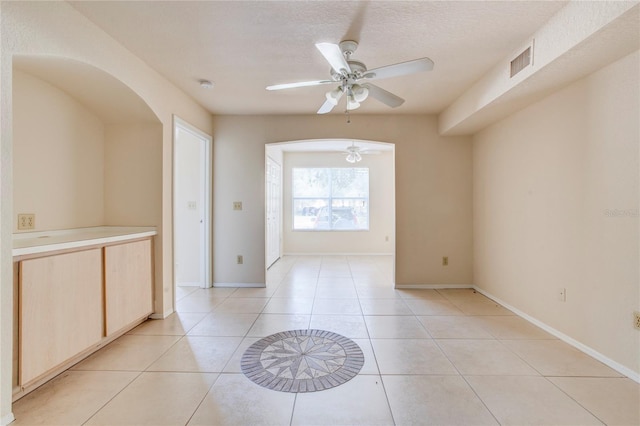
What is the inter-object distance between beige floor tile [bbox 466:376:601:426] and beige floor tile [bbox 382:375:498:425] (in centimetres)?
8

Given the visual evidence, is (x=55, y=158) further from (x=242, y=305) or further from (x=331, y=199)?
(x=331, y=199)

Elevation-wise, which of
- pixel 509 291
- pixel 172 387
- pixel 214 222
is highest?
pixel 214 222

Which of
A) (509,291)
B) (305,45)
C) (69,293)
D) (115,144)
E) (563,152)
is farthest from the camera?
(509,291)

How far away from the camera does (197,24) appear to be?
2076 millimetres

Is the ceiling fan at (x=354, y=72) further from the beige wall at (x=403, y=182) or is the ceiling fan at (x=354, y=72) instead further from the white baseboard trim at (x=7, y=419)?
the white baseboard trim at (x=7, y=419)

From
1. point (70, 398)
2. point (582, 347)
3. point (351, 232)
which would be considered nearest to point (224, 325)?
point (70, 398)

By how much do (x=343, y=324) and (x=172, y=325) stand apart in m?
1.73

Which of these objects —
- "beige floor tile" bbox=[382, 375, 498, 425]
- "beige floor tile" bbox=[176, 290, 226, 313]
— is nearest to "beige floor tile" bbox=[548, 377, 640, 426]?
"beige floor tile" bbox=[382, 375, 498, 425]

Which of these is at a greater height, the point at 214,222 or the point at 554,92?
the point at 554,92

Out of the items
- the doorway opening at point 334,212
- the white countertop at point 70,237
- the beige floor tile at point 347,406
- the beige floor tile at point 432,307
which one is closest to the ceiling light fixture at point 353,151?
the doorway opening at point 334,212

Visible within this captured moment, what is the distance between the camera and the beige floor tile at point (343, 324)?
105 inches

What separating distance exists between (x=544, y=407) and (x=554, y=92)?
2.53 meters

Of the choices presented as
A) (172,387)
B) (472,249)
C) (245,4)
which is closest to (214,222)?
(172,387)

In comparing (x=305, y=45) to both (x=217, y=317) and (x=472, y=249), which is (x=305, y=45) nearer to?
(x=217, y=317)
